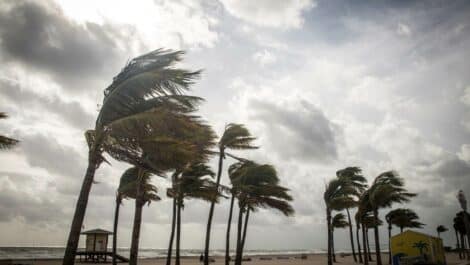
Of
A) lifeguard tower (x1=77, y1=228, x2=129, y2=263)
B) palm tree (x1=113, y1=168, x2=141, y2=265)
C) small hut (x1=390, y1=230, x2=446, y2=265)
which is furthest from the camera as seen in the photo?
lifeguard tower (x1=77, y1=228, x2=129, y2=263)

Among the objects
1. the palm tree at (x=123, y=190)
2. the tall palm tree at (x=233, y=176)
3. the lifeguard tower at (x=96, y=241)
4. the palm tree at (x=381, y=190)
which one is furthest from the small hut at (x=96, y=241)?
the palm tree at (x=381, y=190)

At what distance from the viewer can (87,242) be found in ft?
122

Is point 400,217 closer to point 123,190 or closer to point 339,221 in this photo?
point 339,221

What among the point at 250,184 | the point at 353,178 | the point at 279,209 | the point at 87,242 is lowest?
the point at 87,242

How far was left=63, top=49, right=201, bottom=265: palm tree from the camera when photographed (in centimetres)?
Result: 913

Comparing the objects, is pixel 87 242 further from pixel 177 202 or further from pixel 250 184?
pixel 250 184

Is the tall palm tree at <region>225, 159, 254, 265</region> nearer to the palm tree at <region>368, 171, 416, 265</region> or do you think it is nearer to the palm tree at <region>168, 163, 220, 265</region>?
the palm tree at <region>168, 163, 220, 265</region>

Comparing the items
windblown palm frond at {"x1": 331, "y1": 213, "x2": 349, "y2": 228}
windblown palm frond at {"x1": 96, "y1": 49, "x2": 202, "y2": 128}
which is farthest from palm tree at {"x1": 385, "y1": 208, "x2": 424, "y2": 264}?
windblown palm frond at {"x1": 96, "y1": 49, "x2": 202, "y2": 128}

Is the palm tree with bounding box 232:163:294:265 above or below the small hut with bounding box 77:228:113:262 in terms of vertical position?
above

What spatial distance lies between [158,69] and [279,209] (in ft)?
58.3

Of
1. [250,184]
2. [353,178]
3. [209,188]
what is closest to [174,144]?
[209,188]

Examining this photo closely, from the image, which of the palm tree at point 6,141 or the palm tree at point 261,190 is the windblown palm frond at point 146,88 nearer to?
the palm tree at point 6,141

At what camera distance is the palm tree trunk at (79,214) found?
846cm

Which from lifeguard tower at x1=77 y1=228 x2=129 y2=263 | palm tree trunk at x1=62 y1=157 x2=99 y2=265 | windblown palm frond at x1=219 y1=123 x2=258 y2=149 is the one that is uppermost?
windblown palm frond at x1=219 y1=123 x2=258 y2=149
